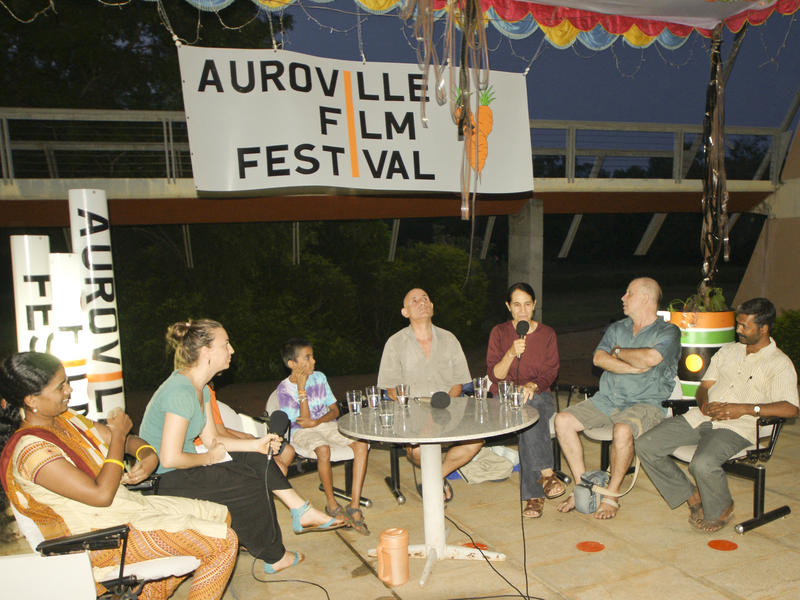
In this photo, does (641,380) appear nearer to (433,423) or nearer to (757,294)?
(433,423)

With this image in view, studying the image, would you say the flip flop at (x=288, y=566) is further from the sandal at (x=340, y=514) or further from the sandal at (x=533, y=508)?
the sandal at (x=533, y=508)

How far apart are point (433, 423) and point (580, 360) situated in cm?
891

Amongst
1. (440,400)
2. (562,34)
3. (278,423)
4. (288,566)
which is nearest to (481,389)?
(440,400)

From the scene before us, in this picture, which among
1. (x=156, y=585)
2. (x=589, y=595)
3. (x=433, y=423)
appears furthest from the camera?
(x=433, y=423)

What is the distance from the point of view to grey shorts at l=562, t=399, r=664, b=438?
4.32m

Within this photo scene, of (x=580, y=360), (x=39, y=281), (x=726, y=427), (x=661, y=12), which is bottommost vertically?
(x=580, y=360)

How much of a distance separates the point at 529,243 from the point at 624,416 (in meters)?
5.29

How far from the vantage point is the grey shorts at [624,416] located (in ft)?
14.2

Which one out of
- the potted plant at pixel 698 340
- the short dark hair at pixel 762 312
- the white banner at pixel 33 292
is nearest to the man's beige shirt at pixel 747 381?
the short dark hair at pixel 762 312

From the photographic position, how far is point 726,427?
4.07 metres

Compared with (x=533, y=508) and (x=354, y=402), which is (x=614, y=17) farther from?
(x=533, y=508)

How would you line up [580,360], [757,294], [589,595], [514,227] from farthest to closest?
[580,360] → [757,294] → [514,227] → [589,595]

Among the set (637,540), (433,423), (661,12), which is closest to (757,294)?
(661,12)

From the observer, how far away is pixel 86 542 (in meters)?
2.51
